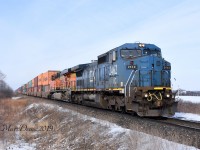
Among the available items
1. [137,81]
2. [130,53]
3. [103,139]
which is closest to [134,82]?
[137,81]

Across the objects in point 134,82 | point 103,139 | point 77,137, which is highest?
point 134,82

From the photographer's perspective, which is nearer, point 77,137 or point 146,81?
point 77,137

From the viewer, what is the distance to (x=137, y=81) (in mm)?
14109

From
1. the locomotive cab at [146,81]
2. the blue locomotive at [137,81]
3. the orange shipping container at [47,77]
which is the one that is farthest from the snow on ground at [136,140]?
the orange shipping container at [47,77]

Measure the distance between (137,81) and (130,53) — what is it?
1945mm

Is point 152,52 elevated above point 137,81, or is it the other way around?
point 152,52

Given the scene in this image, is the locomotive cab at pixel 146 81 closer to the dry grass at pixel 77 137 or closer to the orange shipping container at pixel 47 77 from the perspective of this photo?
the dry grass at pixel 77 137

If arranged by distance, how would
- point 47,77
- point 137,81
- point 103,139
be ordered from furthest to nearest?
point 47,77, point 137,81, point 103,139

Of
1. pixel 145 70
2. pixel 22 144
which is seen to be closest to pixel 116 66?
pixel 145 70

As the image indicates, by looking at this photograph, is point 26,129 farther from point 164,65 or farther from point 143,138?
point 143,138

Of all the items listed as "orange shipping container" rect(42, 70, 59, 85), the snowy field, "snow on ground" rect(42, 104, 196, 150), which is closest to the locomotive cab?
the snowy field

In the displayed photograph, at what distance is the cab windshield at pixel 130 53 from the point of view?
15.2 metres

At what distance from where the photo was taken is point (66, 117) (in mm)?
16938

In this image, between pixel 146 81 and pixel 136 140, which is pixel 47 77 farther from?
pixel 136 140
